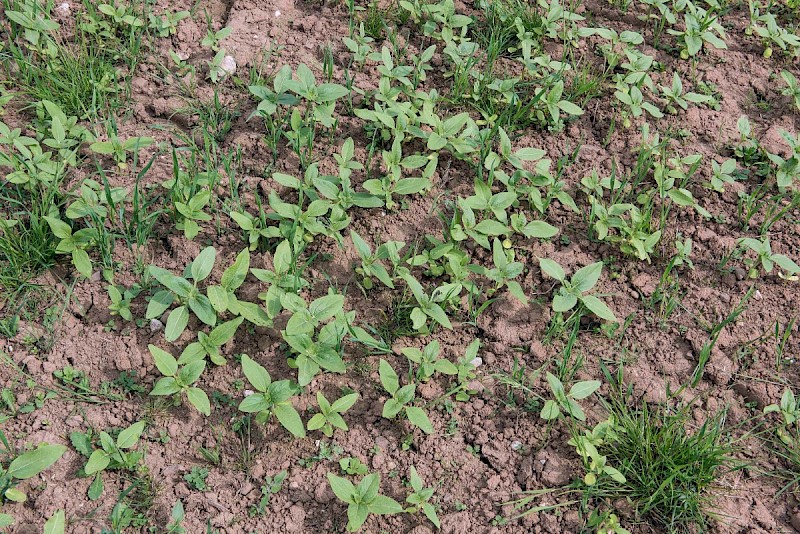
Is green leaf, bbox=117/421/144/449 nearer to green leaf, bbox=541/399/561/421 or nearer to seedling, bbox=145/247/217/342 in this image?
seedling, bbox=145/247/217/342

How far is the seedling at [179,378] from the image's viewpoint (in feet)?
8.93

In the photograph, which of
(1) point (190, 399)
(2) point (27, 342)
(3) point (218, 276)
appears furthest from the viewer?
(3) point (218, 276)

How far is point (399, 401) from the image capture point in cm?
282

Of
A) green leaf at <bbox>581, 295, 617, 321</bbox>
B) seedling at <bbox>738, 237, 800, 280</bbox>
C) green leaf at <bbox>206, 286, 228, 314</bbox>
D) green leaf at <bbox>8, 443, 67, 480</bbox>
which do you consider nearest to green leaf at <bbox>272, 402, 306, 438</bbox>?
green leaf at <bbox>206, 286, 228, 314</bbox>

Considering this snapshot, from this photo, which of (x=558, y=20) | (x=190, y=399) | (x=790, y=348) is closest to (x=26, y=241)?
(x=190, y=399)

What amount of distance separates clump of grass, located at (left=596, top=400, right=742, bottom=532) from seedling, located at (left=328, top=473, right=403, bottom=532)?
821 millimetres

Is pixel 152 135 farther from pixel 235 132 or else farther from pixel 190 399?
pixel 190 399

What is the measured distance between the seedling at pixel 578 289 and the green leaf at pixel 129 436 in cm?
170

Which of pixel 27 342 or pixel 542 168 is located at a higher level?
pixel 542 168

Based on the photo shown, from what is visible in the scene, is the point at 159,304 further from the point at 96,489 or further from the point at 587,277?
the point at 587,277

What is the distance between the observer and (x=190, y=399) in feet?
8.91

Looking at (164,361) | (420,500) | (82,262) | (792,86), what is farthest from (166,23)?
(792,86)

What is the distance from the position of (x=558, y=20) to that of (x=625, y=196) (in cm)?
116

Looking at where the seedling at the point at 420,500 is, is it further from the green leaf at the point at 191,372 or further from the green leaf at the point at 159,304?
the green leaf at the point at 159,304
